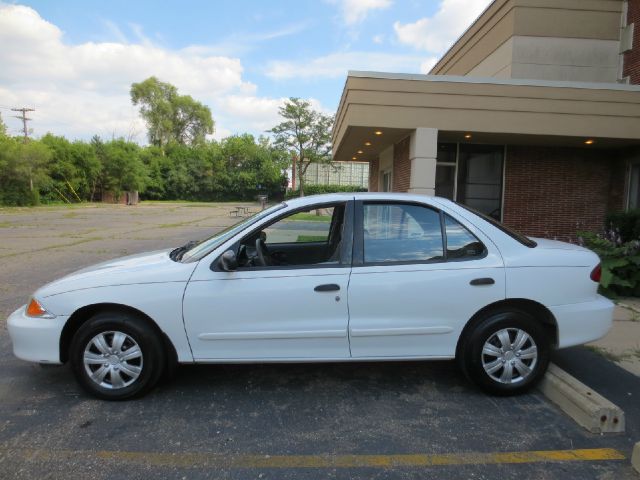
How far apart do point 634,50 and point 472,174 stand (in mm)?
5160

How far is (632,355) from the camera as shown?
4613 mm

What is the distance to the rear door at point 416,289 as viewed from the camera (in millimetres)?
3584

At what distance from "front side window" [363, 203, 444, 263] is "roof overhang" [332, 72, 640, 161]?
6.05 metres

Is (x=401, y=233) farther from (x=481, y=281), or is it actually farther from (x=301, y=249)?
(x=301, y=249)

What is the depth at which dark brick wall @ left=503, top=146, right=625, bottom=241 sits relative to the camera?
11984 mm

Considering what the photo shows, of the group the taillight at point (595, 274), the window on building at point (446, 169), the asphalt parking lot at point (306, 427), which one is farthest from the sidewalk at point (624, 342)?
the window on building at point (446, 169)

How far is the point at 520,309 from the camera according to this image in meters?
3.78

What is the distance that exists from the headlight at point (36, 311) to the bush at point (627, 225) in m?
8.77

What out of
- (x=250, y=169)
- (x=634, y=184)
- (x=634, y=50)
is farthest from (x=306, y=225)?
(x=250, y=169)

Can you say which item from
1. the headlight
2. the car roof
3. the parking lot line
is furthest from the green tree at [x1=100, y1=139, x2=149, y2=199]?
the parking lot line

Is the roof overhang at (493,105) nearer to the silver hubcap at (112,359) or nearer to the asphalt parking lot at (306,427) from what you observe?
the asphalt parking lot at (306,427)

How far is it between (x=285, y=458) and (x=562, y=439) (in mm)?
1871

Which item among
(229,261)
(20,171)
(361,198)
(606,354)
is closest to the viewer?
(229,261)

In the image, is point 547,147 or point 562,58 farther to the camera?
point 562,58
